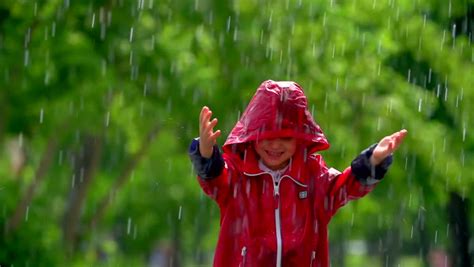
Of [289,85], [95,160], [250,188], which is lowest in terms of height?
[95,160]

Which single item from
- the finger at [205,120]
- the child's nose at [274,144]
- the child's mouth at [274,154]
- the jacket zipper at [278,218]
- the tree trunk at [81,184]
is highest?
the finger at [205,120]

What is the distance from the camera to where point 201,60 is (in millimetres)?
17344

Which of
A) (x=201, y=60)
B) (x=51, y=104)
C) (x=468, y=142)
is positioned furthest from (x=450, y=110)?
(x=51, y=104)

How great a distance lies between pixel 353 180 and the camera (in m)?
5.89

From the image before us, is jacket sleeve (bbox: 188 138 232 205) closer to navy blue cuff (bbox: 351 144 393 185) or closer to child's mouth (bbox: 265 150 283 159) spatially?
child's mouth (bbox: 265 150 283 159)

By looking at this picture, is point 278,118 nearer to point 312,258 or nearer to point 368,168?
point 368,168

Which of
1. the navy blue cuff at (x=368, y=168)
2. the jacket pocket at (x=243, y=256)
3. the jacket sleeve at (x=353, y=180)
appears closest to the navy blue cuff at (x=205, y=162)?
the jacket pocket at (x=243, y=256)

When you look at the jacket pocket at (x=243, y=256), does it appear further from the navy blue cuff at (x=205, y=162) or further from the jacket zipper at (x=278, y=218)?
the navy blue cuff at (x=205, y=162)

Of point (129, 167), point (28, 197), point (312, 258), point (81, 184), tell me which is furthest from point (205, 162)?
point (81, 184)

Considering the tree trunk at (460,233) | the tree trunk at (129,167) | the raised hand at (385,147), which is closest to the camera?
the raised hand at (385,147)

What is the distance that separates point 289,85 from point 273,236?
29.6 inches

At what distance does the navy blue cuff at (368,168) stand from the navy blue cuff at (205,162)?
635 millimetres

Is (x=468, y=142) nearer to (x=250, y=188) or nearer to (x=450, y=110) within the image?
(x=450, y=110)

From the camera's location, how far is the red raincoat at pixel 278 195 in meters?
5.86
